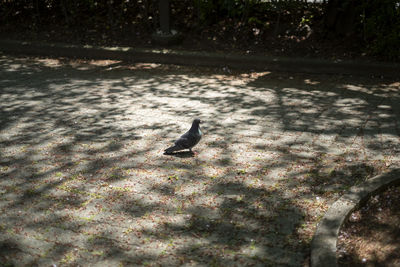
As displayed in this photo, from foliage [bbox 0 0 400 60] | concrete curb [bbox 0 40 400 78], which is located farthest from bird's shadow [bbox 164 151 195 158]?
foliage [bbox 0 0 400 60]

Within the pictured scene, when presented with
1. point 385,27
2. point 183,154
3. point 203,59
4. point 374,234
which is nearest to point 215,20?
point 203,59

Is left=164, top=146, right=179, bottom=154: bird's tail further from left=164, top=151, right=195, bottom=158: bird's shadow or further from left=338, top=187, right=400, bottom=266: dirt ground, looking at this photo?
left=338, top=187, right=400, bottom=266: dirt ground

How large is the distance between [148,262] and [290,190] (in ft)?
6.21

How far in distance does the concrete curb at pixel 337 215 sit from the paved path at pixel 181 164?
6.4 inches

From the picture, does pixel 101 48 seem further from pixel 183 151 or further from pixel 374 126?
pixel 374 126

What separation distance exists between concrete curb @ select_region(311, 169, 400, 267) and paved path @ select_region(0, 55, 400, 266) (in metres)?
0.16

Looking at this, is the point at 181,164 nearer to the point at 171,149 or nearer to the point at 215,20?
the point at 171,149

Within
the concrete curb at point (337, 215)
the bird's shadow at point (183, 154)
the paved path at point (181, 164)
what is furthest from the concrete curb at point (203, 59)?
the concrete curb at point (337, 215)

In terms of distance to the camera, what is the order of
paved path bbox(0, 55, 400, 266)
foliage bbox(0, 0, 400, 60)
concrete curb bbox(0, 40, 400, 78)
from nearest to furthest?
paved path bbox(0, 55, 400, 266)
concrete curb bbox(0, 40, 400, 78)
foliage bbox(0, 0, 400, 60)

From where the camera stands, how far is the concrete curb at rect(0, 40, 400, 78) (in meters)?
9.26

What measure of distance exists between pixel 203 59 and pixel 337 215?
6794mm

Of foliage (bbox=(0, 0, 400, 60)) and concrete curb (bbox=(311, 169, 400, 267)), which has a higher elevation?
foliage (bbox=(0, 0, 400, 60))

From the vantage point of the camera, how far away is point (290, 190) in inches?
191

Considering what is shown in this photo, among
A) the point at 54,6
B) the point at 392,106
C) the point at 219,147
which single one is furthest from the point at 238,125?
the point at 54,6
